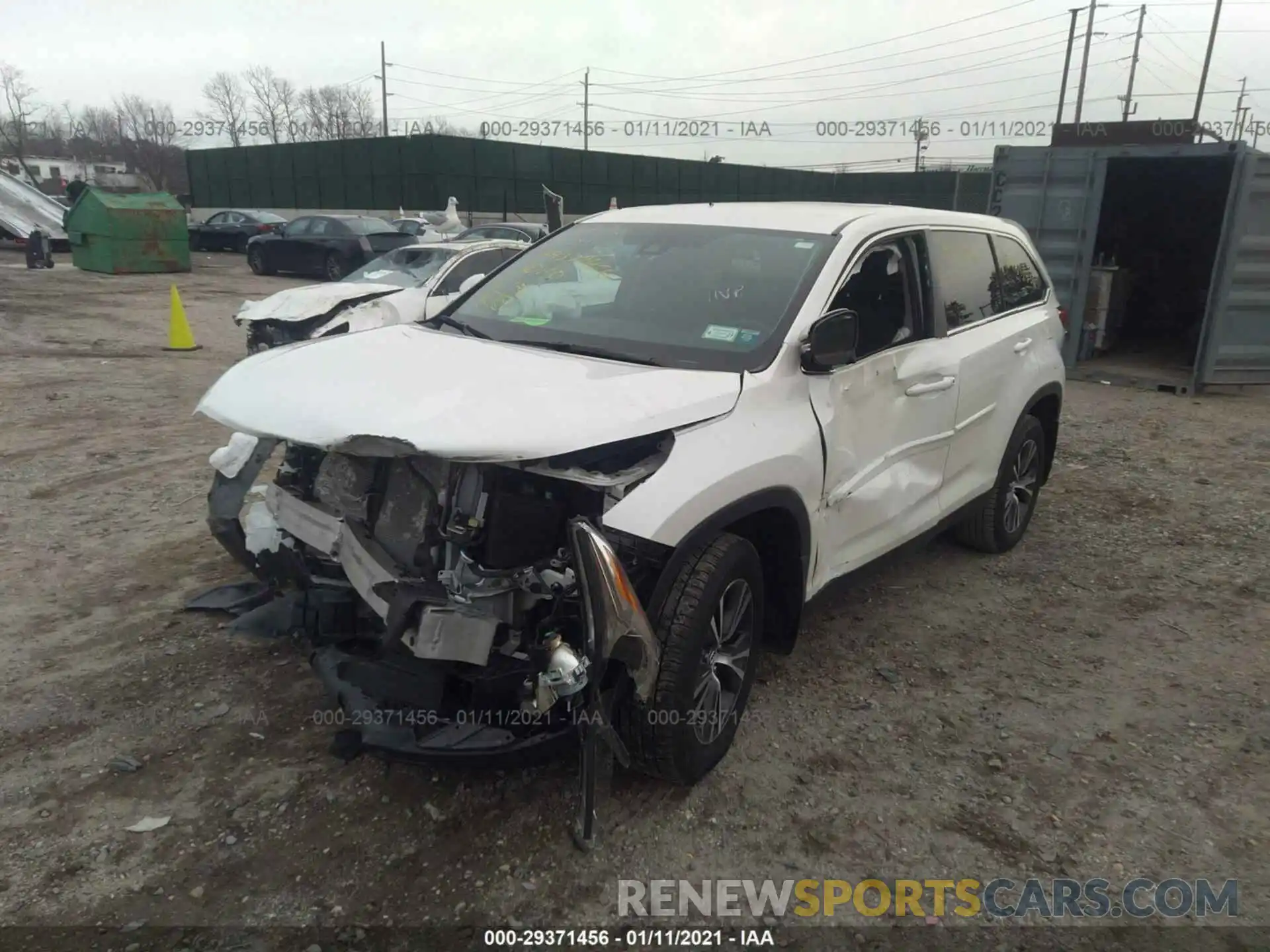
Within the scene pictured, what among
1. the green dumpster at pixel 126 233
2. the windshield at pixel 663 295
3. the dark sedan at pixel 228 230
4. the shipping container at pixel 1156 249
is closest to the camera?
the windshield at pixel 663 295

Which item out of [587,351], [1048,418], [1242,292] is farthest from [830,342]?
[1242,292]

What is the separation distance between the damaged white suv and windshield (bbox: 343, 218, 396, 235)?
689 inches

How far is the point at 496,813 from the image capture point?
114 inches

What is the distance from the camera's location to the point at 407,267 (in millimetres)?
10383

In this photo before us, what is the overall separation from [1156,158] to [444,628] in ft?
36.0

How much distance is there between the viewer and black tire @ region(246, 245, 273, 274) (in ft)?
70.6

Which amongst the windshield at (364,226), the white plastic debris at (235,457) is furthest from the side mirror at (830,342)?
the windshield at (364,226)

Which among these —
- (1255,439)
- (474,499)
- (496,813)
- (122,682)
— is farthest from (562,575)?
(1255,439)

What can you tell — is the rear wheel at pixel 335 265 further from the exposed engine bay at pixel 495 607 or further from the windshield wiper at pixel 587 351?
the exposed engine bay at pixel 495 607

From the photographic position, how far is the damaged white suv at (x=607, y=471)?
262cm

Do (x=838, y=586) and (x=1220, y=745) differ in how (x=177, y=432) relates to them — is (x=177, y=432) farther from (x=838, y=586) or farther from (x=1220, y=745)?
(x=1220, y=745)

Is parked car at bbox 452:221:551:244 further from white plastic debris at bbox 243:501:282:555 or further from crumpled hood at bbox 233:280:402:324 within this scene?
white plastic debris at bbox 243:501:282:555

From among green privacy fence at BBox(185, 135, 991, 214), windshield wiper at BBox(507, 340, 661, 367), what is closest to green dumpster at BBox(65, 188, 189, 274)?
green privacy fence at BBox(185, 135, 991, 214)

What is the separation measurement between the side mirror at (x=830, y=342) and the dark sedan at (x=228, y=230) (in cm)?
2729
